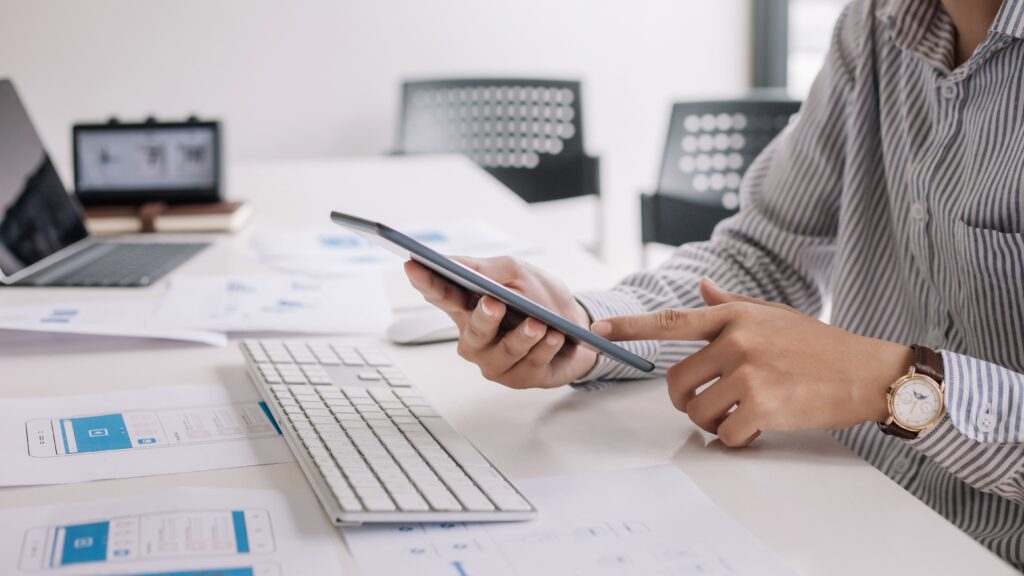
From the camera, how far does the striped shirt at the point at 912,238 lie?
840mm

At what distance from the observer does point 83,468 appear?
0.72 m

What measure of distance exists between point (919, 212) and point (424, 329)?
20.0 inches

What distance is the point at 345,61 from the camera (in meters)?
3.15

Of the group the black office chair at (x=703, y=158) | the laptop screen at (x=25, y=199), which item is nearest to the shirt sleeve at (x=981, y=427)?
the laptop screen at (x=25, y=199)

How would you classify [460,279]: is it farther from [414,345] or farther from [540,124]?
[540,124]

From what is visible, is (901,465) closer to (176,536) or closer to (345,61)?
(176,536)

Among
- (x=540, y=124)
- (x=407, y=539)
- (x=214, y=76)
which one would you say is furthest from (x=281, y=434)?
(x=214, y=76)

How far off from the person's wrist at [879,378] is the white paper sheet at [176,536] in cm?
40

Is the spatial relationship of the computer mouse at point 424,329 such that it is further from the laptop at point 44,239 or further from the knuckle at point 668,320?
the laptop at point 44,239

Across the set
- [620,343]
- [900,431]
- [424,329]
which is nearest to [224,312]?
[424,329]

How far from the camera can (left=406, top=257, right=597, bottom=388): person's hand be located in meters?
0.80

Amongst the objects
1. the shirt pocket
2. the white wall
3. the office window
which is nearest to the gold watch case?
the shirt pocket

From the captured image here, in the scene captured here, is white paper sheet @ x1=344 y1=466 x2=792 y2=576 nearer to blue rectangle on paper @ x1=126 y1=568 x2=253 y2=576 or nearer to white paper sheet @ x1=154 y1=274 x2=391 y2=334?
blue rectangle on paper @ x1=126 y1=568 x2=253 y2=576

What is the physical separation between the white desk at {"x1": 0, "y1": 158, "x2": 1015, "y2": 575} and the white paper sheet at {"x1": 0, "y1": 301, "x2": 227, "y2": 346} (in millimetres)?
14
